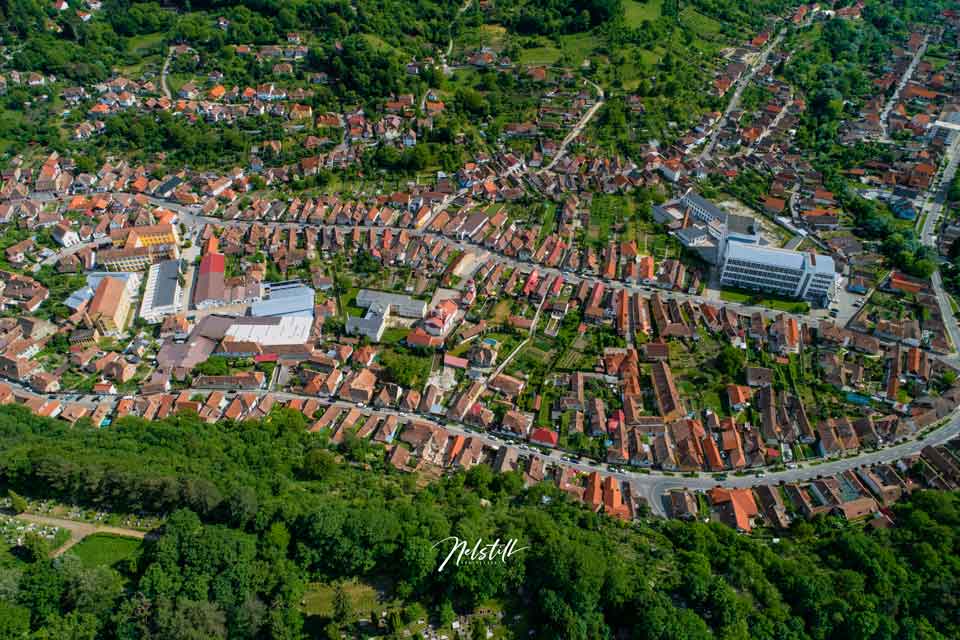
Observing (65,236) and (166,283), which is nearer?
(166,283)

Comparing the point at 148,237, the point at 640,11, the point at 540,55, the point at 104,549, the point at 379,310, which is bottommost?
the point at 104,549

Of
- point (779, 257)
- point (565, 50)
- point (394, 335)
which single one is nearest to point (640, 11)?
point (565, 50)

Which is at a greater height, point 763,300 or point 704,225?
point 704,225

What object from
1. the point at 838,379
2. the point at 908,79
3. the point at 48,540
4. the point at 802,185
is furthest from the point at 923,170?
the point at 48,540

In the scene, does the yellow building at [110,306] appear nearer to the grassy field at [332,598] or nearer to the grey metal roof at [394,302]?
the grey metal roof at [394,302]

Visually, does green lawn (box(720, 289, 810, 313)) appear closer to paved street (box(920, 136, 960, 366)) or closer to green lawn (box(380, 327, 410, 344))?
paved street (box(920, 136, 960, 366))

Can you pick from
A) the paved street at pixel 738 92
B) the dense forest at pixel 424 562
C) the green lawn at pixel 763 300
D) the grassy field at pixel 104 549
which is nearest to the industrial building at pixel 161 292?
the dense forest at pixel 424 562

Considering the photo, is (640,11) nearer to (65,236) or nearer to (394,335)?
(394,335)
